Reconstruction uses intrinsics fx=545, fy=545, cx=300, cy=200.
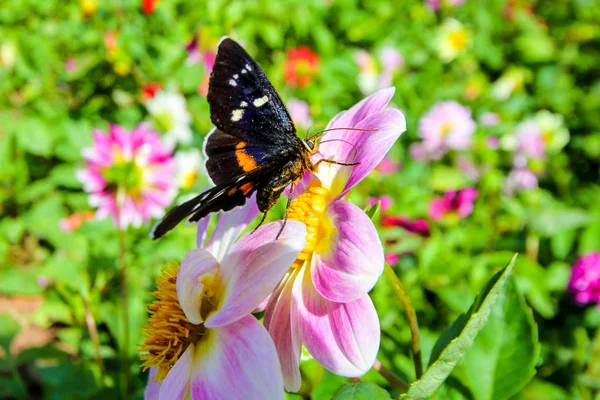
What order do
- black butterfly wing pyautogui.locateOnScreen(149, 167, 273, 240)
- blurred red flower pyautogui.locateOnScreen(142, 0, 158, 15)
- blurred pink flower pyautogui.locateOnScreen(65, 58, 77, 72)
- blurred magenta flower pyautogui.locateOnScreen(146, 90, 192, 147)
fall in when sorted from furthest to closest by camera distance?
blurred red flower pyautogui.locateOnScreen(142, 0, 158, 15) → blurred pink flower pyautogui.locateOnScreen(65, 58, 77, 72) → blurred magenta flower pyautogui.locateOnScreen(146, 90, 192, 147) → black butterfly wing pyautogui.locateOnScreen(149, 167, 273, 240)

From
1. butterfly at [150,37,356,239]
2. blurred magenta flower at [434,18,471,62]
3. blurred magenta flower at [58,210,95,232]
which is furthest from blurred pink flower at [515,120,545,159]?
blurred magenta flower at [58,210,95,232]

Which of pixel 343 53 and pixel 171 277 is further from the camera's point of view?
pixel 343 53

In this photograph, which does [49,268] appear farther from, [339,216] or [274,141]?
[339,216]

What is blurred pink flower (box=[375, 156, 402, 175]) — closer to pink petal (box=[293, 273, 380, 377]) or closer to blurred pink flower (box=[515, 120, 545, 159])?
blurred pink flower (box=[515, 120, 545, 159])

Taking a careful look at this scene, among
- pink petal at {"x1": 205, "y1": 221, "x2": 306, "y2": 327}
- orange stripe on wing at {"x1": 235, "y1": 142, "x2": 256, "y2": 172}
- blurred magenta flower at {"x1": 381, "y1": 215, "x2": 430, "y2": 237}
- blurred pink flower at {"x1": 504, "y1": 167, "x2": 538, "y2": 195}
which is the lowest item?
blurred pink flower at {"x1": 504, "y1": 167, "x2": 538, "y2": 195}

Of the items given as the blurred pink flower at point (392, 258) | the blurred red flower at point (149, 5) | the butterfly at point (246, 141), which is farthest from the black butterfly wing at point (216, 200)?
the blurred red flower at point (149, 5)

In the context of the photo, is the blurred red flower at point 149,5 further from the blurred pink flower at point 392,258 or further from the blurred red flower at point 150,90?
the blurred pink flower at point 392,258

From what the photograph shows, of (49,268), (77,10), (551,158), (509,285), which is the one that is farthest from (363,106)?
Answer: (77,10)
